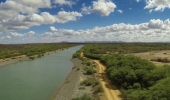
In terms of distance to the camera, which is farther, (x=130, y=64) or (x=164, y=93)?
(x=130, y=64)

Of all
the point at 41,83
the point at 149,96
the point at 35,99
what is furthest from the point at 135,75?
the point at 41,83

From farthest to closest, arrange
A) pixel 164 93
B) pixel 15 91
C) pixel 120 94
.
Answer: pixel 15 91 → pixel 120 94 → pixel 164 93

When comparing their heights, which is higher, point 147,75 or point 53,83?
point 147,75

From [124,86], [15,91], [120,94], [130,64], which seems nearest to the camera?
[120,94]

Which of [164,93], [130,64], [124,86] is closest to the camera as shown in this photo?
[164,93]

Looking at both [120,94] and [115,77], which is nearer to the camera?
[120,94]

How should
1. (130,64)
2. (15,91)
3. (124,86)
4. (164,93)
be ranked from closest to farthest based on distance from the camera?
(164,93) → (124,86) → (15,91) → (130,64)

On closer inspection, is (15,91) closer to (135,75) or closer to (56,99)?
(56,99)

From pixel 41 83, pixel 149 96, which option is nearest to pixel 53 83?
pixel 41 83

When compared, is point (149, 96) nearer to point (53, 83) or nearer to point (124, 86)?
point (124, 86)
